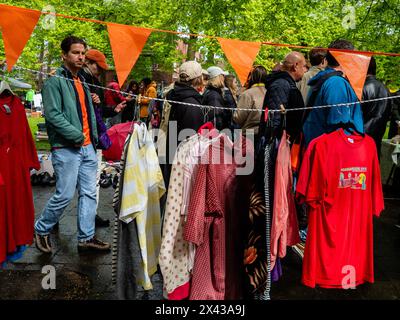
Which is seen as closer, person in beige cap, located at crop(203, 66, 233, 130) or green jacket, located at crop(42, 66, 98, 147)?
green jacket, located at crop(42, 66, 98, 147)

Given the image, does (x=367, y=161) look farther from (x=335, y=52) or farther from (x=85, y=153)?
(x=85, y=153)

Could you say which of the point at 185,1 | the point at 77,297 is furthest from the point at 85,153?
the point at 185,1

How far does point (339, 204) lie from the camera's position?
3275 mm

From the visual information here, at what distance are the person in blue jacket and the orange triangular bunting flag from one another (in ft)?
8.26

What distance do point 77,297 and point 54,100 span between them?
182 cm

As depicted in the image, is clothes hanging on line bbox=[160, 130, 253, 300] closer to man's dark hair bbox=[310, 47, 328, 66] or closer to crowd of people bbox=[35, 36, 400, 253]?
crowd of people bbox=[35, 36, 400, 253]

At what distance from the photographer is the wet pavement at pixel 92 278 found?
3.59 meters

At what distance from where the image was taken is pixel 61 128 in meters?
3.92

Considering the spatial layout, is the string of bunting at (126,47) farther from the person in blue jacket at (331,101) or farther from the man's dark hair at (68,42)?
the man's dark hair at (68,42)

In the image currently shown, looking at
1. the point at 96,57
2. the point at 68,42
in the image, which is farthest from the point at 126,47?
the point at 96,57

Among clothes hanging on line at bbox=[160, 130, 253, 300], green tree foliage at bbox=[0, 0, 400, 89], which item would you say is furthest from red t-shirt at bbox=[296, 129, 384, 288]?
green tree foliage at bbox=[0, 0, 400, 89]

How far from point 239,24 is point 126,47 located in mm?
8332

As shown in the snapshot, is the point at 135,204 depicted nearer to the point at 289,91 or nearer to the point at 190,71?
the point at 190,71

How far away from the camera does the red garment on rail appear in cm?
360
